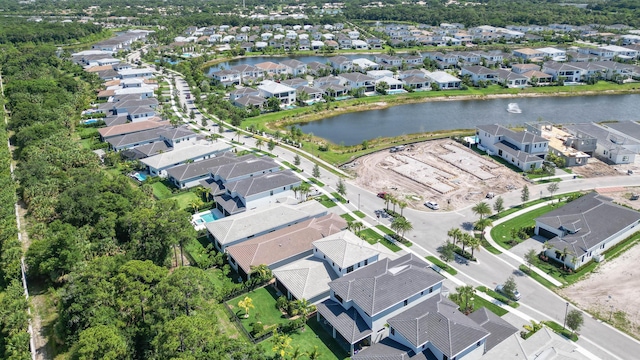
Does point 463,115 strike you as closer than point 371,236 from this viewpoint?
No

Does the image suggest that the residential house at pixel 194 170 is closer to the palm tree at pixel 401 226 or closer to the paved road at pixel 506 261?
the paved road at pixel 506 261

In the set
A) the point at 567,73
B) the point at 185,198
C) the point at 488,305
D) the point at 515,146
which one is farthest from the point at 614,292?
the point at 567,73

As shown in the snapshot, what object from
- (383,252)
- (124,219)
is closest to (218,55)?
(124,219)

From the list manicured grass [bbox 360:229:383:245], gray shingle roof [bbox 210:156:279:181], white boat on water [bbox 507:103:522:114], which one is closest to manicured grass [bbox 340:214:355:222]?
manicured grass [bbox 360:229:383:245]

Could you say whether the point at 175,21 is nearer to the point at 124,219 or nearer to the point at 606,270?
the point at 124,219

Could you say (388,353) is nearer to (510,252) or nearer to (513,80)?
(510,252)
